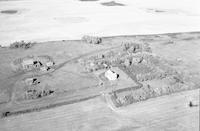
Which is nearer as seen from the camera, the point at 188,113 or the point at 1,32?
the point at 188,113

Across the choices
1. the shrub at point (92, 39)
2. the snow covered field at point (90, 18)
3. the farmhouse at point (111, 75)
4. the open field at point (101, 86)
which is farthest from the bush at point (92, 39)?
the farmhouse at point (111, 75)

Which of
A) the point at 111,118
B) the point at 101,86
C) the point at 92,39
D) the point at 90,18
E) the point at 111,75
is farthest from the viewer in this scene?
the point at 90,18

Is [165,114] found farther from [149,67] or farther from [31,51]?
[31,51]

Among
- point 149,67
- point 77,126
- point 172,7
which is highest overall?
point 172,7

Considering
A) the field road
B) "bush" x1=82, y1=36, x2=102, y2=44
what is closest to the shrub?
"bush" x1=82, y1=36, x2=102, y2=44

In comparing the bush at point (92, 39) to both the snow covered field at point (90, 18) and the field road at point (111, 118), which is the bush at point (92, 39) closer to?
the snow covered field at point (90, 18)

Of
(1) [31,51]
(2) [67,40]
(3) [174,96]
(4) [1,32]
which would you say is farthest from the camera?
(4) [1,32]

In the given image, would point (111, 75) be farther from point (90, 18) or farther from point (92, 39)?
point (90, 18)

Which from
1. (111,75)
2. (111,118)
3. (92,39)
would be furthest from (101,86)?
(92,39)

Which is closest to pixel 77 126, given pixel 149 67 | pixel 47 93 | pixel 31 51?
pixel 47 93
